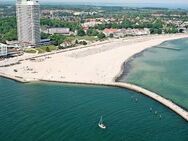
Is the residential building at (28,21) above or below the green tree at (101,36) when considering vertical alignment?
above

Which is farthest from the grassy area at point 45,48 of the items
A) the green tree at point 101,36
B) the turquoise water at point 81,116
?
the turquoise water at point 81,116

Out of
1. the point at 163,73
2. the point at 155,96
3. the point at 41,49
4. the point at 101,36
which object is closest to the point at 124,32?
the point at 101,36

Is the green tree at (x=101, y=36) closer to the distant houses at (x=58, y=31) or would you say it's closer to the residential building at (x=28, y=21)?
the distant houses at (x=58, y=31)

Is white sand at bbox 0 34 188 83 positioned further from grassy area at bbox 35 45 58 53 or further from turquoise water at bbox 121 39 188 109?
grassy area at bbox 35 45 58 53

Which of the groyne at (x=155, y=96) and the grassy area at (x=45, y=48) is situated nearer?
the groyne at (x=155, y=96)

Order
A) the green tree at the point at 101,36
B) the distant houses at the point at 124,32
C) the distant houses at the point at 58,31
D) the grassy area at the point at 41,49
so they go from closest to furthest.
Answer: the grassy area at the point at 41,49
the green tree at the point at 101,36
the distant houses at the point at 124,32
the distant houses at the point at 58,31

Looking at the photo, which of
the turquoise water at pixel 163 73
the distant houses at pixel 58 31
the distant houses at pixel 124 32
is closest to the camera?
the turquoise water at pixel 163 73

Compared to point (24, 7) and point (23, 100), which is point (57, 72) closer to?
point (23, 100)

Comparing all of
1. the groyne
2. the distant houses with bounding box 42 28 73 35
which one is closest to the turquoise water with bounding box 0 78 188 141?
the groyne

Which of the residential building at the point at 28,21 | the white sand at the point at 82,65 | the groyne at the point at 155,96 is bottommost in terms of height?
the white sand at the point at 82,65
